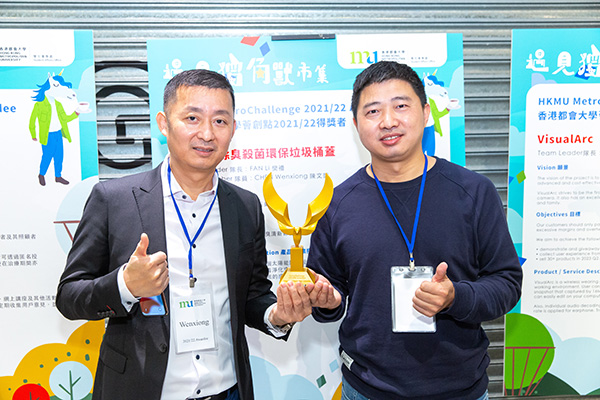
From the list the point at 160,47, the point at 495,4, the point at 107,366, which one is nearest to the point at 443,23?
the point at 495,4

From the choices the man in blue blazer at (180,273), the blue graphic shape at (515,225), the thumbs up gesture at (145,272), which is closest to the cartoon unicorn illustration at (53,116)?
the man in blue blazer at (180,273)

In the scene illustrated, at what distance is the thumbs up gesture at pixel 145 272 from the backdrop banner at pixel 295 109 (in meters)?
0.97

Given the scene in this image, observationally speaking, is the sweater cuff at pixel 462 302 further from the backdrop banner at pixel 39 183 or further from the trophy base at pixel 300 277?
the backdrop banner at pixel 39 183

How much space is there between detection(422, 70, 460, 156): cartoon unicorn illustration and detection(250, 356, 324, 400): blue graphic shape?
1343 mm

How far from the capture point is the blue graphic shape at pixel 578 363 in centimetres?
236

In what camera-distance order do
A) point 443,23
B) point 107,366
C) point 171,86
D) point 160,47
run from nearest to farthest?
point 107,366 → point 171,86 → point 160,47 → point 443,23

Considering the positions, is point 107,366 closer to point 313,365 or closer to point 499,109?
point 313,365

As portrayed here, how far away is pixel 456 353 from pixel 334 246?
1.76ft

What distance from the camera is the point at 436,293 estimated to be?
4.32ft

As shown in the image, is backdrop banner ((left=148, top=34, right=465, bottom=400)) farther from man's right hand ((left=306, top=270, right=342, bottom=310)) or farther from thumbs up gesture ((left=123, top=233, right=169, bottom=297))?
thumbs up gesture ((left=123, top=233, right=169, bottom=297))

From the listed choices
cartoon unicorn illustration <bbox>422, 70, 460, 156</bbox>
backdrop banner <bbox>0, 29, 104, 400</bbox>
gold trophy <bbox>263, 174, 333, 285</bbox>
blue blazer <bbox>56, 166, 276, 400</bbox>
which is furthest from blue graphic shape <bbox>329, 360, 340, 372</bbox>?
backdrop banner <bbox>0, 29, 104, 400</bbox>

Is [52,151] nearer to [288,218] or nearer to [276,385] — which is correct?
[288,218]

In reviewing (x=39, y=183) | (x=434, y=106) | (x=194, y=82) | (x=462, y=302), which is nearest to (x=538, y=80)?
(x=434, y=106)

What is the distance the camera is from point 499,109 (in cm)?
240
